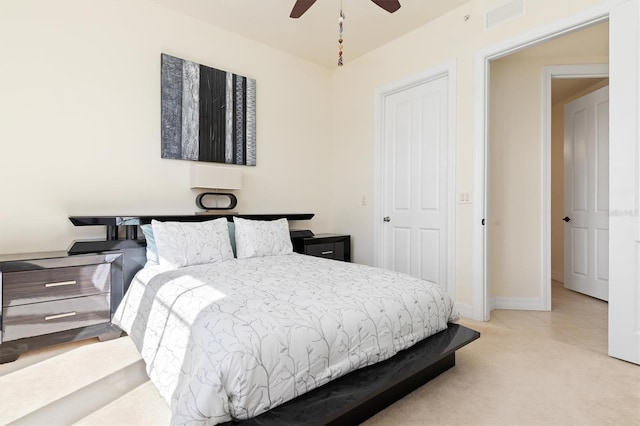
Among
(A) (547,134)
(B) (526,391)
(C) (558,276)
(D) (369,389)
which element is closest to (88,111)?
(D) (369,389)

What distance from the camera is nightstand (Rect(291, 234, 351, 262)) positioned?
3746 millimetres

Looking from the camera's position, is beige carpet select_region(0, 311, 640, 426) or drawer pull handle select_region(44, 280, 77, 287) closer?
beige carpet select_region(0, 311, 640, 426)

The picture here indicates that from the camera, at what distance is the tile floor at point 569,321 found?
2.63 m

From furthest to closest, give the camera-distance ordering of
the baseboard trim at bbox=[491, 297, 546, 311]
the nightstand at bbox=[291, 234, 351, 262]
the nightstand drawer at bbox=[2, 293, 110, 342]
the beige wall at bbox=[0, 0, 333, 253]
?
the nightstand at bbox=[291, 234, 351, 262] < the baseboard trim at bbox=[491, 297, 546, 311] < the beige wall at bbox=[0, 0, 333, 253] < the nightstand drawer at bbox=[2, 293, 110, 342]

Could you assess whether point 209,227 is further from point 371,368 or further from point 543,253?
point 543,253

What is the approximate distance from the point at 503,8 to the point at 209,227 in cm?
315

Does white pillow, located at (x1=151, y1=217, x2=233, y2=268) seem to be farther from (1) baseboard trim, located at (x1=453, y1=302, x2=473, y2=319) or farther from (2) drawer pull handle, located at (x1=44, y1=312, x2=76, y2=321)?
(1) baseboard trim, located at (x1=453, y1=302, x2=473, y2=319)

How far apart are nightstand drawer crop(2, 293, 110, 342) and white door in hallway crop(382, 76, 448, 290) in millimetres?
2857

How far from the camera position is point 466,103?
125 inches

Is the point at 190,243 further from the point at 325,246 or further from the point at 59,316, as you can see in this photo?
the point at 325,246

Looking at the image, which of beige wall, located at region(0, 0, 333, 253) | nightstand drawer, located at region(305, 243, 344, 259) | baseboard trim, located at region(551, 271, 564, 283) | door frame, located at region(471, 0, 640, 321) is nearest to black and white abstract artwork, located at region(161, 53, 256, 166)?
beige wall, located at region(0, 0, 333, 253)

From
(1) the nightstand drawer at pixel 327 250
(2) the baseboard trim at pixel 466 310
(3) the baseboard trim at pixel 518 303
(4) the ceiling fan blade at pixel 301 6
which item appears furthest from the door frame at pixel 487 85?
(4) the ceiling fan blade at pixel 301 6

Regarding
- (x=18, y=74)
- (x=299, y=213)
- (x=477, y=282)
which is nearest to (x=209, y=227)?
(x=299, y=213)

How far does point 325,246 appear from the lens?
12.9 feet
